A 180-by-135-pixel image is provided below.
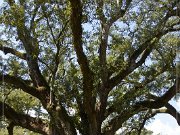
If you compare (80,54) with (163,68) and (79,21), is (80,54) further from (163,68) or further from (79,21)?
(163,68)

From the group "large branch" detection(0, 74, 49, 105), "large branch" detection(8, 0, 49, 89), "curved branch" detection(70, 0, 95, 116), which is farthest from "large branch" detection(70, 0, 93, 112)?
"large branch" detection(8, 0, 49, 89)

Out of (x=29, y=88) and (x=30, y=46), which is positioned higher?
(x=30, y=46)

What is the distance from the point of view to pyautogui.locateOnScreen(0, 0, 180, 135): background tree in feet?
34.2

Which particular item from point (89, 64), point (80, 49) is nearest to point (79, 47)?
point (80, 49)

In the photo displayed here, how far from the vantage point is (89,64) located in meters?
11.5

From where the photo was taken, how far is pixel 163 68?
12320 millimetres

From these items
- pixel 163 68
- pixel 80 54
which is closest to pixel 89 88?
pixel 80 54

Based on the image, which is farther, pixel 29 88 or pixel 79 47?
pixel 29 88

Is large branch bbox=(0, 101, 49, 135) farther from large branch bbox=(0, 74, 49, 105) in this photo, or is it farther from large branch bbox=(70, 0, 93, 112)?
large branch bbox=(70, 0, 93, 112)

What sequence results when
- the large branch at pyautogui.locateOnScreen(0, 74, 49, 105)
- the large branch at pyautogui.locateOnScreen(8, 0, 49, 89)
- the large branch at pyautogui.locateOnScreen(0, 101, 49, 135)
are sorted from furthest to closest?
the large branch at pyautogui.locateOnScreen(0, 101, 49, 135), the large branch at pyautogui.locateOnScreen(0, 74, 49, 105), the large branch at pyautogui.locateOnScreen(8, 0, 49, 89)

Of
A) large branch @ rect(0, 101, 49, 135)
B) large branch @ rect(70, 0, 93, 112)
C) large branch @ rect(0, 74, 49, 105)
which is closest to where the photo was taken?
large branch @ rect(70, 0, 93, 112)

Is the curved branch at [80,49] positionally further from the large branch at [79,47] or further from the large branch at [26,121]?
the large branch at [26,121]

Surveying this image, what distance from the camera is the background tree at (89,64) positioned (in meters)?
10.4

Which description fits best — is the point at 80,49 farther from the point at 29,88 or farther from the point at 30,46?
the point at 29,88
